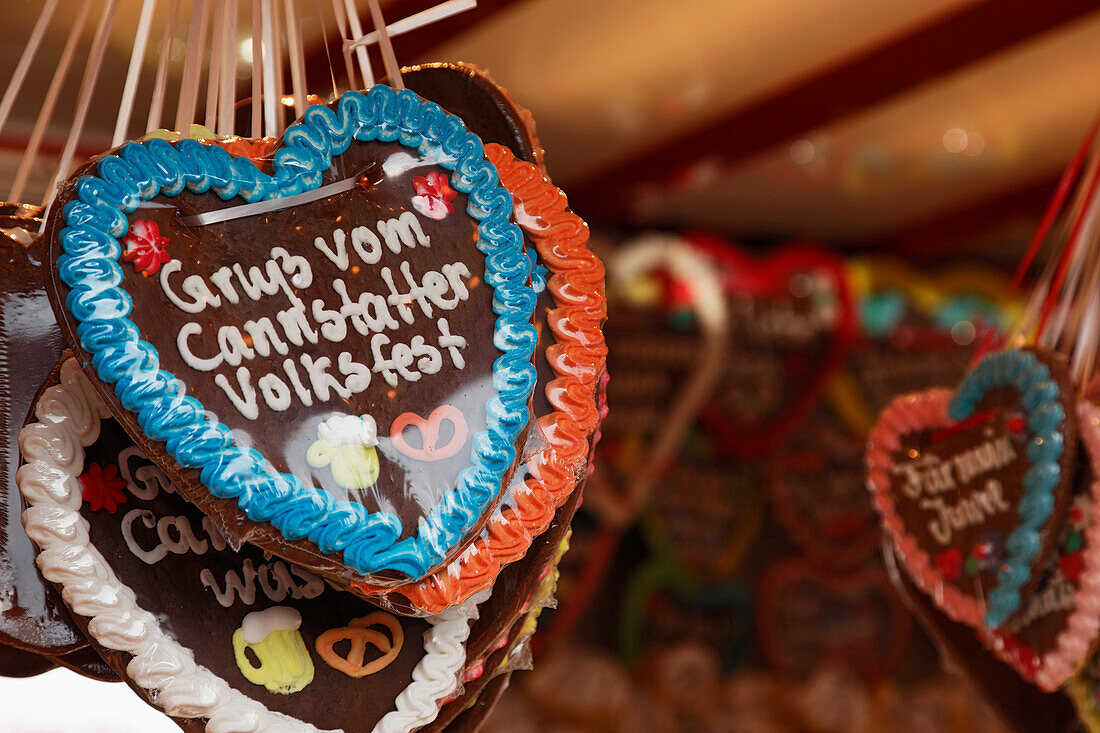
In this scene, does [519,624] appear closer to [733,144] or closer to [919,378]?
[733,144]

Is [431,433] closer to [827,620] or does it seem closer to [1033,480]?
[1033,480]

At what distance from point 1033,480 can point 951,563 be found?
14 cm

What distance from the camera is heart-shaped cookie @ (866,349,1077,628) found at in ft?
3.85

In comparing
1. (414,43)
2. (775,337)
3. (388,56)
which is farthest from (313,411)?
(775,337)

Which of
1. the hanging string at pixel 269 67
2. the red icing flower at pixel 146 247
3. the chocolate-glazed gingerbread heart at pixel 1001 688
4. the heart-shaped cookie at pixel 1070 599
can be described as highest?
the hanging string at pixel 269 67

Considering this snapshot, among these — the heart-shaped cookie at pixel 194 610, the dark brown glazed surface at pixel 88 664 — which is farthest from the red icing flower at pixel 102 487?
the dark brown glazed surface at pixel 88 664

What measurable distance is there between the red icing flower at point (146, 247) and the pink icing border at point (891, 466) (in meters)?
0.98

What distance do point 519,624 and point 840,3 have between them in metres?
2.38

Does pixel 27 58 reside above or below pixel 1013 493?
above

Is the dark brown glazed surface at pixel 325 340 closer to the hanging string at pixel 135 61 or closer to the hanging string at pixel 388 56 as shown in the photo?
the hanging string at pixel 388 56

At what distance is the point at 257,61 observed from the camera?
81cm

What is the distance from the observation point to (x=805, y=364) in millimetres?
4461

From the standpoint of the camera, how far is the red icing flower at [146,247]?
61cm

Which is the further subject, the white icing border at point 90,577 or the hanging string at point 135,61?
the hanging string at point 135,61
